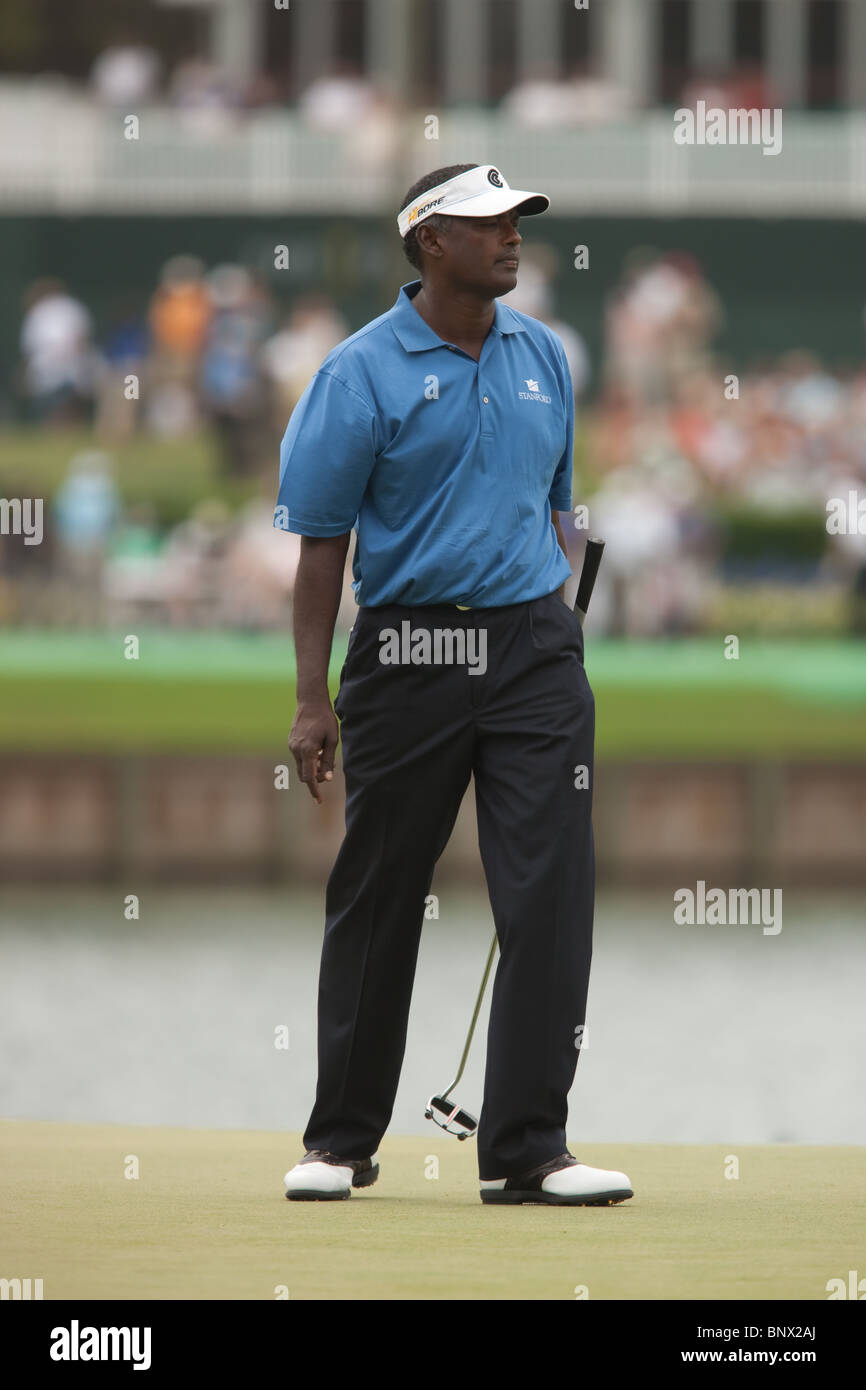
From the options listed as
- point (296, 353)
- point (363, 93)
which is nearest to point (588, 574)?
point (296, 353)

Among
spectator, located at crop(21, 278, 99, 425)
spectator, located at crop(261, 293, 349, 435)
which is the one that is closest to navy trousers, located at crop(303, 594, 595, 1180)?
spectator, located at crop(261, 293, 349, 435)

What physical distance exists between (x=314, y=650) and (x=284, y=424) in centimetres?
1653

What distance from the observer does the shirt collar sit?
16.5ft

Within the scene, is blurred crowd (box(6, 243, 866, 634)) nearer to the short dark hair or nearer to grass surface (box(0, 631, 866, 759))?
grass surface (box(0, 631, 866, 759))

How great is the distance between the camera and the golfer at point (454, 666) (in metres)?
4.95

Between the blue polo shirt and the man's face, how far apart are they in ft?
0.40

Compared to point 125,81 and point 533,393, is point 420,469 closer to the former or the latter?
point 533,393

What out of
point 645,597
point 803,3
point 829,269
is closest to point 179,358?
point 645,597

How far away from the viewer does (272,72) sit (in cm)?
3111

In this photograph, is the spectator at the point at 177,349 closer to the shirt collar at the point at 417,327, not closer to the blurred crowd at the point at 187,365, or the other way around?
the blurred crowd at the point at 187,365

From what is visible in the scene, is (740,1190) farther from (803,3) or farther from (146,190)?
(803,3)

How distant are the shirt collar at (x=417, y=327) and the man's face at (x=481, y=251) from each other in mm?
77

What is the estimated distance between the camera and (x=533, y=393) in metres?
5.07

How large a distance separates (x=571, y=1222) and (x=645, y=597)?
14.0m
